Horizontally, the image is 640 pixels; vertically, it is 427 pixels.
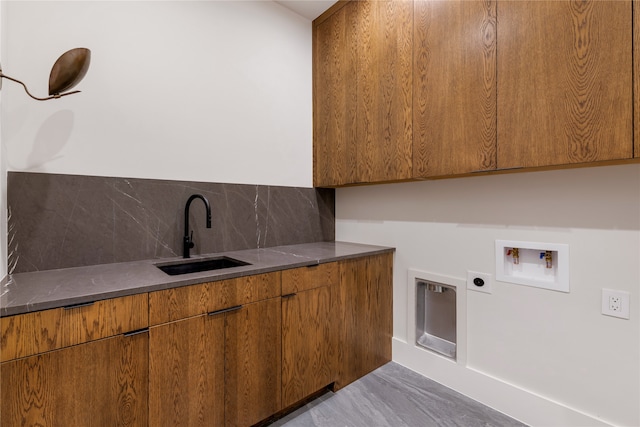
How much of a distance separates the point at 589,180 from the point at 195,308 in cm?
204

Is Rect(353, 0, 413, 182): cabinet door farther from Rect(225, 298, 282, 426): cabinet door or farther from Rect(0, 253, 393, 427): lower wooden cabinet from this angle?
Rect(225, 298, 282, 426): cabinet door

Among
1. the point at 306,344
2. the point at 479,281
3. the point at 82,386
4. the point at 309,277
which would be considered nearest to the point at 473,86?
the point at 479,281

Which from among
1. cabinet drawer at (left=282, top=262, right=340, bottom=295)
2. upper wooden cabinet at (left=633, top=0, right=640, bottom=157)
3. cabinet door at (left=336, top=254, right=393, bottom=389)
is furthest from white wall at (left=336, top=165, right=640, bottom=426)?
cabinet drawer at (left=282, top=262, right=340, bottom=295)

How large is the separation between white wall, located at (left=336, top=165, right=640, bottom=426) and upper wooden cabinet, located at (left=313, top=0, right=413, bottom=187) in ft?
1.36

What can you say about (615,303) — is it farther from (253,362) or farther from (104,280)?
(104,280)

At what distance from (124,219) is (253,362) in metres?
1.10

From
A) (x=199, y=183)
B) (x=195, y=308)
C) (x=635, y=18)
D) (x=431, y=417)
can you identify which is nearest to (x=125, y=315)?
(x=195, y=308)

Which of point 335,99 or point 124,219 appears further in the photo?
point 335,99

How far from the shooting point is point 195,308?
1307 millimetres

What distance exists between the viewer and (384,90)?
1.98 meters

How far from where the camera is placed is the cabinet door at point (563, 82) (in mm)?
1147

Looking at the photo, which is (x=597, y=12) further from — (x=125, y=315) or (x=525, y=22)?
(x=125, y=315)

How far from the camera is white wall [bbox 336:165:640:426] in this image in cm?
136

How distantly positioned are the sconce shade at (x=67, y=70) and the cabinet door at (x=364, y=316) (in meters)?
1.70
